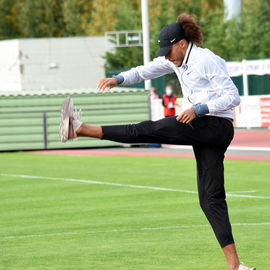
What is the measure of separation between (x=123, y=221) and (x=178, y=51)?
181 inches

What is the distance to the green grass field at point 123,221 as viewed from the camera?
30.3ft

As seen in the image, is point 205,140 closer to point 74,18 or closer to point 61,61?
point 61,61

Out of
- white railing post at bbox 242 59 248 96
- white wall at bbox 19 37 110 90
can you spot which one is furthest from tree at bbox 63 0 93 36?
white railing post at bbox 242 59 248 96

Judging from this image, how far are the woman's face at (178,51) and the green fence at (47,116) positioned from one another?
20604 millimetres

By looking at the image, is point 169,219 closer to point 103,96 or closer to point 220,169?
point 220,169

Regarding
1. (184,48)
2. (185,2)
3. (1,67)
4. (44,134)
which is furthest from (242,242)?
(185,2)

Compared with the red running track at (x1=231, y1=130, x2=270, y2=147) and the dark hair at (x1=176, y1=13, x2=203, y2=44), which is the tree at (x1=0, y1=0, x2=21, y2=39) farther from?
the dark hair at (x1=176, y1=13, x2=203, y2=44)

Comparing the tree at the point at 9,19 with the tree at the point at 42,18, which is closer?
the tree at the point at 42,18

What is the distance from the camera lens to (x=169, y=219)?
12.1 meters

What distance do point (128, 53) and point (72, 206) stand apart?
4659 centimetres

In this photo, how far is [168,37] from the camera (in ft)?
25.5

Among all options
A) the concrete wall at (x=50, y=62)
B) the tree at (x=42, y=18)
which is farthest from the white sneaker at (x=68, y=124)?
the tree at (x=42, y=18)

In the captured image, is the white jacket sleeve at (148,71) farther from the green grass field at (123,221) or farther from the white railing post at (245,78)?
the white railing post at (245,78)

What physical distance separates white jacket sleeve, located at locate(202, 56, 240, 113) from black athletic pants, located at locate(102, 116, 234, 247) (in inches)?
9.1
